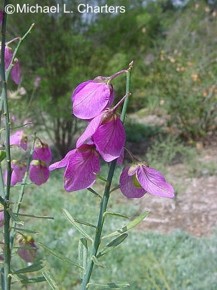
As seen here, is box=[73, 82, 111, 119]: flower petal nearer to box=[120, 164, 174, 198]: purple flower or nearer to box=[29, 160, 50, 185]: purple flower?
box=[120, 164, 174, 198]: purple flower

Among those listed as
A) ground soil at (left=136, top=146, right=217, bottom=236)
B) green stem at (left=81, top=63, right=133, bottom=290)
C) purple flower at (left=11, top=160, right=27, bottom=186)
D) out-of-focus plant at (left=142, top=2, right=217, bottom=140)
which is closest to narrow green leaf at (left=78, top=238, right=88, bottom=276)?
green stem at (left=81, top=63, right=133, bottom=290)

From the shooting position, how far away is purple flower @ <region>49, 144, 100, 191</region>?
662 mm

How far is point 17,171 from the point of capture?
1062 mm

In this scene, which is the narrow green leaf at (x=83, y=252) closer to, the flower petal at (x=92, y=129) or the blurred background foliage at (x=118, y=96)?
the flower petal at (x=92, y=129)

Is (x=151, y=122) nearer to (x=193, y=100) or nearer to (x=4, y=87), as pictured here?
(x=193, y=100)

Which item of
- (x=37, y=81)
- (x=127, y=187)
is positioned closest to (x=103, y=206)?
(x=127, y=187)

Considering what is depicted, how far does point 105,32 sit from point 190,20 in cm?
386

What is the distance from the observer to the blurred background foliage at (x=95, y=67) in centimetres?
501

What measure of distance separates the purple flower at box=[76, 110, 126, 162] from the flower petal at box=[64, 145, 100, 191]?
0.07ft

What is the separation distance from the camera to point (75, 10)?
497 cm

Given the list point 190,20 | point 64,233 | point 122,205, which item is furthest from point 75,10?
point 190,20

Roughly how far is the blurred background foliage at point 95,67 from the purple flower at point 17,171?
10.9 feet

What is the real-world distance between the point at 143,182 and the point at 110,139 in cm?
8

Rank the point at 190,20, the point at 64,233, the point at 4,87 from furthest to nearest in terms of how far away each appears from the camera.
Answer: the point at 190,20, the point at 64,233, the point at 4,87
